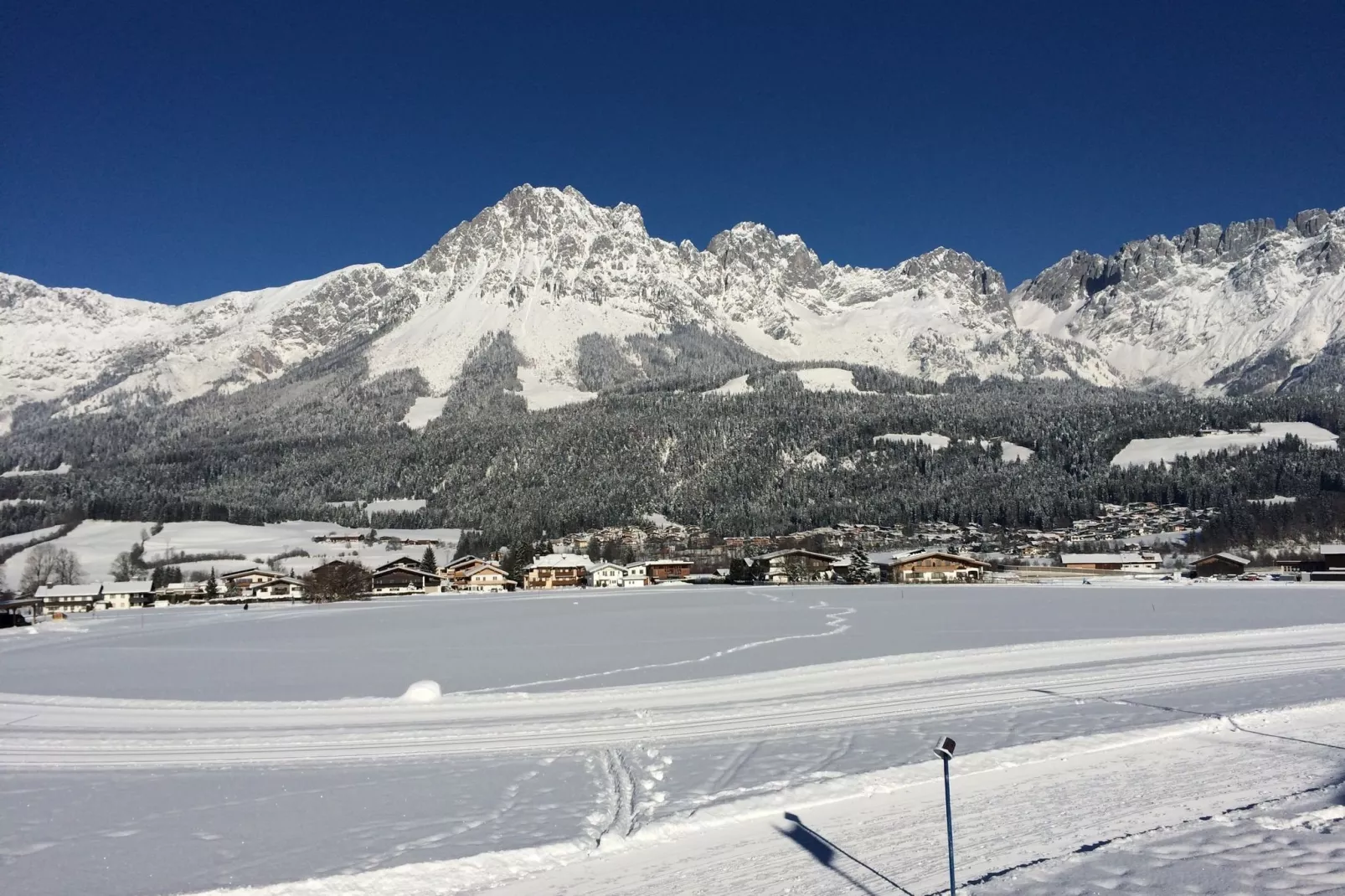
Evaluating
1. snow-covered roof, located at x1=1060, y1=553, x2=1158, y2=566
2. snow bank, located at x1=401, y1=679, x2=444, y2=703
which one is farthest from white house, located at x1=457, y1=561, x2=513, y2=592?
snow bank, located at x1=401, y1=679, x2=444, y2=703

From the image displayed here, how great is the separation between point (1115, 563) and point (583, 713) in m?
101

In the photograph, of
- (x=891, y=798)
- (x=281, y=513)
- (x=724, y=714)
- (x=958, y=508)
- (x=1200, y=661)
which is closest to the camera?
(x=891, y=798)

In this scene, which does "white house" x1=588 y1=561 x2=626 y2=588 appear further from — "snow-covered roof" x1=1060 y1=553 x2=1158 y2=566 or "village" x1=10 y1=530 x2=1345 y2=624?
"snow-covered roof" x1=1060 y1=553 x2=1158 y2=566

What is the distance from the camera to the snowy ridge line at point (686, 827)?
8844 millimetres

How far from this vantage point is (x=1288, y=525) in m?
118

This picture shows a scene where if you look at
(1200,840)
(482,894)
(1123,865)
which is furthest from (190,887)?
(1200,840)

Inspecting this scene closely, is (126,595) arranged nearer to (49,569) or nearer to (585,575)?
(49,569)

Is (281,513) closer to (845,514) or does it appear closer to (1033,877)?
(845,514)

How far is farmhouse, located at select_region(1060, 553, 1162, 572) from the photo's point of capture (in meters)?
101

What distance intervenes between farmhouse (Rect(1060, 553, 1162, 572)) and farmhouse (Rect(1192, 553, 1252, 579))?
22.3 feet

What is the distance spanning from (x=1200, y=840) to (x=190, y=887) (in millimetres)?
10760

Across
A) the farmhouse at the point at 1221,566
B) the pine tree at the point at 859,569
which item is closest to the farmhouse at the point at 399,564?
the pine tree at the point at 859,569

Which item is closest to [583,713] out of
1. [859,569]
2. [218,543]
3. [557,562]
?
[859,569]

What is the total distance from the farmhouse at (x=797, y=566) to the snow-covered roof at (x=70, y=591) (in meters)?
83.9
